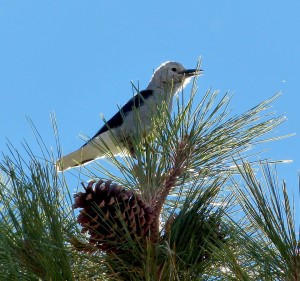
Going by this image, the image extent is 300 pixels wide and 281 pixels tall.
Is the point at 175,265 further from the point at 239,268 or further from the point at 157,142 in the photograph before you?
the point at 157,142

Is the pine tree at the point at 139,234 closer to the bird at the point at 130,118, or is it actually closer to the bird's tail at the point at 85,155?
the bird at the point at 130,118

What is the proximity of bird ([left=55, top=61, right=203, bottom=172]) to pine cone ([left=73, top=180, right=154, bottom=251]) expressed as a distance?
0.51 ft

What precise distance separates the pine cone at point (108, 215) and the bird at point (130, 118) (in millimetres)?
155

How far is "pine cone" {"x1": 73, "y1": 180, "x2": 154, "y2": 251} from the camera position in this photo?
173 cm

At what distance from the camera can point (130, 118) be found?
4340 millimetres

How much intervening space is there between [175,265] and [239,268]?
0.20 m

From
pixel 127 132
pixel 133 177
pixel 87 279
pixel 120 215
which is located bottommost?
pixel 87 279

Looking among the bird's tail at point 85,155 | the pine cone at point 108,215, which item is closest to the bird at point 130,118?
the bird's tail at point 85,155

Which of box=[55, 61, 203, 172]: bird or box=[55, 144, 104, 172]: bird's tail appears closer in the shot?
box=[55, 61, 203, 172]: bird

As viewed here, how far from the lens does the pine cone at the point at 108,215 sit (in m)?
1.73

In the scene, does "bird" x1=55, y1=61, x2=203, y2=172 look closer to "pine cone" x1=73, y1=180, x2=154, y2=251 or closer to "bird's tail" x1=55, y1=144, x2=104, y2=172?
"bird's tail" x1=55, y1=144, x2=104, y2=172

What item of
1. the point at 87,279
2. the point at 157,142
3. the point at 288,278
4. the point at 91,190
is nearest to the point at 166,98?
the point at 157,142

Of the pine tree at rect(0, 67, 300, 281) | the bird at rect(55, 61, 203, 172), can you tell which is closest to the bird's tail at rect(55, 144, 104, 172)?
the bird at rect(55, 61, 203, 172)

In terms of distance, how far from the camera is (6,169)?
5.93 ft
